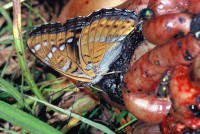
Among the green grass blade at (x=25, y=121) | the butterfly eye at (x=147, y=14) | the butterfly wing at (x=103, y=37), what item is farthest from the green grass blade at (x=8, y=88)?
the butterfly eye at (x=147, y=14)

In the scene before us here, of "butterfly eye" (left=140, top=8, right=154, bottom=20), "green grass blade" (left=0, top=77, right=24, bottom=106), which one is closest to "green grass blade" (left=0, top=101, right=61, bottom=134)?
"green grass blade" (left=0, top=77, right=24, bottom=106)

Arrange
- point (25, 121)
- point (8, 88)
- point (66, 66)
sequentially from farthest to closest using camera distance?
Result: point (66, 66), point (8, 88), point (25, 121)

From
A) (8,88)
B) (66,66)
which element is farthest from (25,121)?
(66,66)

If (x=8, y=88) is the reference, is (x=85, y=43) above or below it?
above

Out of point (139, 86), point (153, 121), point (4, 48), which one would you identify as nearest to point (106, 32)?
point (139, 86)

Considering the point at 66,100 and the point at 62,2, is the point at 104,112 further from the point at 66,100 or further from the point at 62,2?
the point at 62,2

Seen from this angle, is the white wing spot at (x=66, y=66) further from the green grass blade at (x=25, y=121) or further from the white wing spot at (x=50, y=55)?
the green grass blade at (x=25, y=121)

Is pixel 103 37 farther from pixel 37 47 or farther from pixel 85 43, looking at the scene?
pixel 37 47
